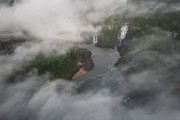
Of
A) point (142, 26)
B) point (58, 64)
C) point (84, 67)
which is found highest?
point (142, 26)

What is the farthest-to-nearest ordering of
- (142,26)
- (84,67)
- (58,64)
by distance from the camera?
(142,26) < (84,67) < (58,64)

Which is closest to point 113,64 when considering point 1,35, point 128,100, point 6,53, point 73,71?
point 73,71

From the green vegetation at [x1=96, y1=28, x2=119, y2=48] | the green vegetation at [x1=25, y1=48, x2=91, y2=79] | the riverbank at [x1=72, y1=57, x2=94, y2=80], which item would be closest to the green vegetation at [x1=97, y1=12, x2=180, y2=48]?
the green vegetation at [x1=96, y1=28, x2=119, y2=48]

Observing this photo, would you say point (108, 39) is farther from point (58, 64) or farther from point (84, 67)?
point (58, 64)

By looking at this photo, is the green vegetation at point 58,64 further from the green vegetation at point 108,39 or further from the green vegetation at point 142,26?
the green vegetation at point 142,26

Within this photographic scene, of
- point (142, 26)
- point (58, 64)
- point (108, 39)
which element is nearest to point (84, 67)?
point (58, 64)

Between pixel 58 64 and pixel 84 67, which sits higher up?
pixel 58 64

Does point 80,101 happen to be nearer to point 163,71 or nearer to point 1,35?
point 163,71

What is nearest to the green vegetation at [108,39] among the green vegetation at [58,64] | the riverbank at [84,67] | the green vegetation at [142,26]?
the green vegetation at [142,26]

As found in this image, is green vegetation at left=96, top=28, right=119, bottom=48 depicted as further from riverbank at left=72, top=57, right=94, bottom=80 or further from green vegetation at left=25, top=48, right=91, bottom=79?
green vegetation at left=25, top=48, right=91, bottom=79
